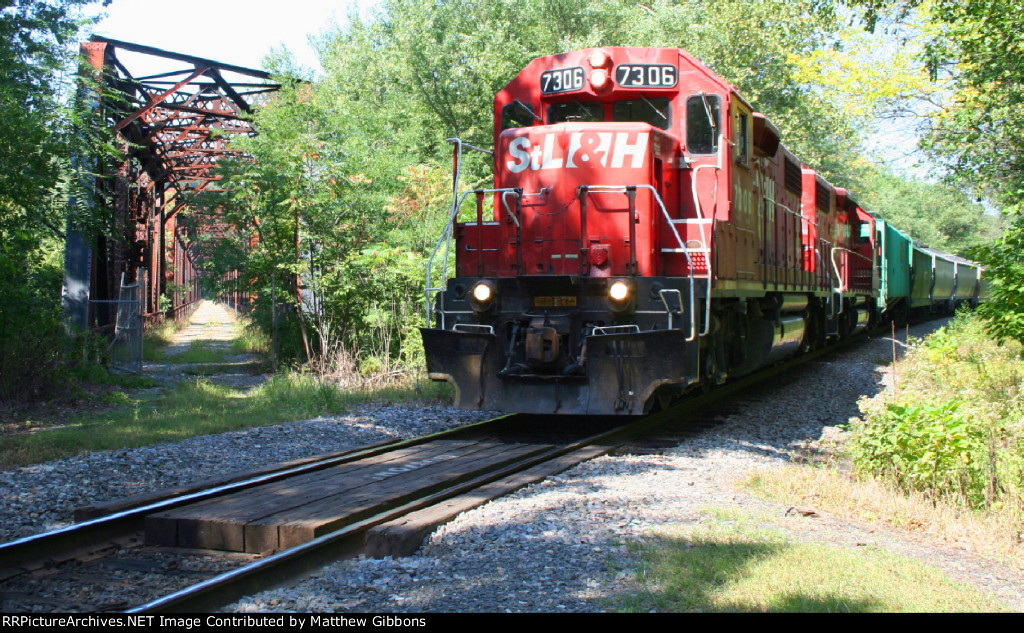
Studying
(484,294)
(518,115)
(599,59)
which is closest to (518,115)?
(518,115)

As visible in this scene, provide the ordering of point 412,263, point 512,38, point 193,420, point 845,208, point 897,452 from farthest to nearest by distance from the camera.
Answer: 1. point 512,38
2. point 845,208
3. point 412,263
4. point 193,420
5. point 897,452

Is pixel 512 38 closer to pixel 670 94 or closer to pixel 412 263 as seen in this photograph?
pixel 412 263

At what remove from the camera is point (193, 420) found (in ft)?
28.8

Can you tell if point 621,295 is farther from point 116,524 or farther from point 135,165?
point 135,165

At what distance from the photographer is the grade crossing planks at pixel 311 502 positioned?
15.0 feet

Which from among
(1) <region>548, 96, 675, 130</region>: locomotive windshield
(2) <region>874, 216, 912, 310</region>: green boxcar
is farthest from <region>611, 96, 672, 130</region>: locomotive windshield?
(2) <region>874, 216, 912, 310</region>: green boxcar

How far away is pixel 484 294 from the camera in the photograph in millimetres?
7723

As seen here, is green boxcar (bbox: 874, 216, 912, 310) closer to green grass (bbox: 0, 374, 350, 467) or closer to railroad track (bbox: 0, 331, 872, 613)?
green grass (bbox: 0, 374, 350, 467)

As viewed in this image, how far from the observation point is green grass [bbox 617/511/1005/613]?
3.45 m

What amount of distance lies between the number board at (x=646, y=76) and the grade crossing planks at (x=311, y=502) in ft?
12.2

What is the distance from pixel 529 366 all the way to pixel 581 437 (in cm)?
100

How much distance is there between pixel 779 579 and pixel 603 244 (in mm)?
4350

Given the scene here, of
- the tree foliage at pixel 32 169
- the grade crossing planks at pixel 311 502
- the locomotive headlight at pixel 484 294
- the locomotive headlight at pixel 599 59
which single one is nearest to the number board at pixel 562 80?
the locomotive headlight at pixel 599 59
